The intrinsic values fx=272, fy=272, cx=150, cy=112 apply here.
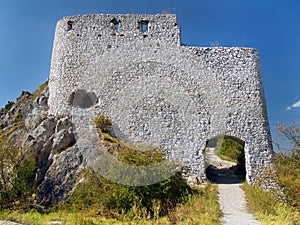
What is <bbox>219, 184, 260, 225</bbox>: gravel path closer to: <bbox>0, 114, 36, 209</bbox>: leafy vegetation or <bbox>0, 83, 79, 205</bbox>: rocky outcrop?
<bbox>0, 83, 79, 205</bbox>: rocky outcrop

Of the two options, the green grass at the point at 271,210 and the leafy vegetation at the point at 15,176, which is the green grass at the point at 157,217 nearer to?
the leafy vegetation at the point at 15,176

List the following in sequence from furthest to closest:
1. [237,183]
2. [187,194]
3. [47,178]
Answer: [237,183] → [47,178] → [187,194]

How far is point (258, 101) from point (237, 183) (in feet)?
13.4

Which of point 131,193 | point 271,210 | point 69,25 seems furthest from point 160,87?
point 271,210

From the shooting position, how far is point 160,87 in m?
13.6

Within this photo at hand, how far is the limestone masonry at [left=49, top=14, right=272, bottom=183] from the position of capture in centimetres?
1280

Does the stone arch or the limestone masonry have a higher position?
the limestone masonry

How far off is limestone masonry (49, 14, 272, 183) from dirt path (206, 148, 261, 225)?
47.3 inches

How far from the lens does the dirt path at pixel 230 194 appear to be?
7.42m

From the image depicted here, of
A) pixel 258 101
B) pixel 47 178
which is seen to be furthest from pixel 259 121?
pixel 47 178

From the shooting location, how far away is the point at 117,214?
25.8 feet

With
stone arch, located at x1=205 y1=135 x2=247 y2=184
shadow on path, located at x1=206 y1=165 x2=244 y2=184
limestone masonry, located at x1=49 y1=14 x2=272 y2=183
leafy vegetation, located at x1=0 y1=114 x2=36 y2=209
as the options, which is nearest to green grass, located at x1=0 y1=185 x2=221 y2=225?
leafy vegetation, located at x1=0 y1=114 x2=36 y2=209

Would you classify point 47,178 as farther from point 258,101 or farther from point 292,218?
point 258,101

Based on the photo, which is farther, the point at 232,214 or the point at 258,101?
the point at 258,101
